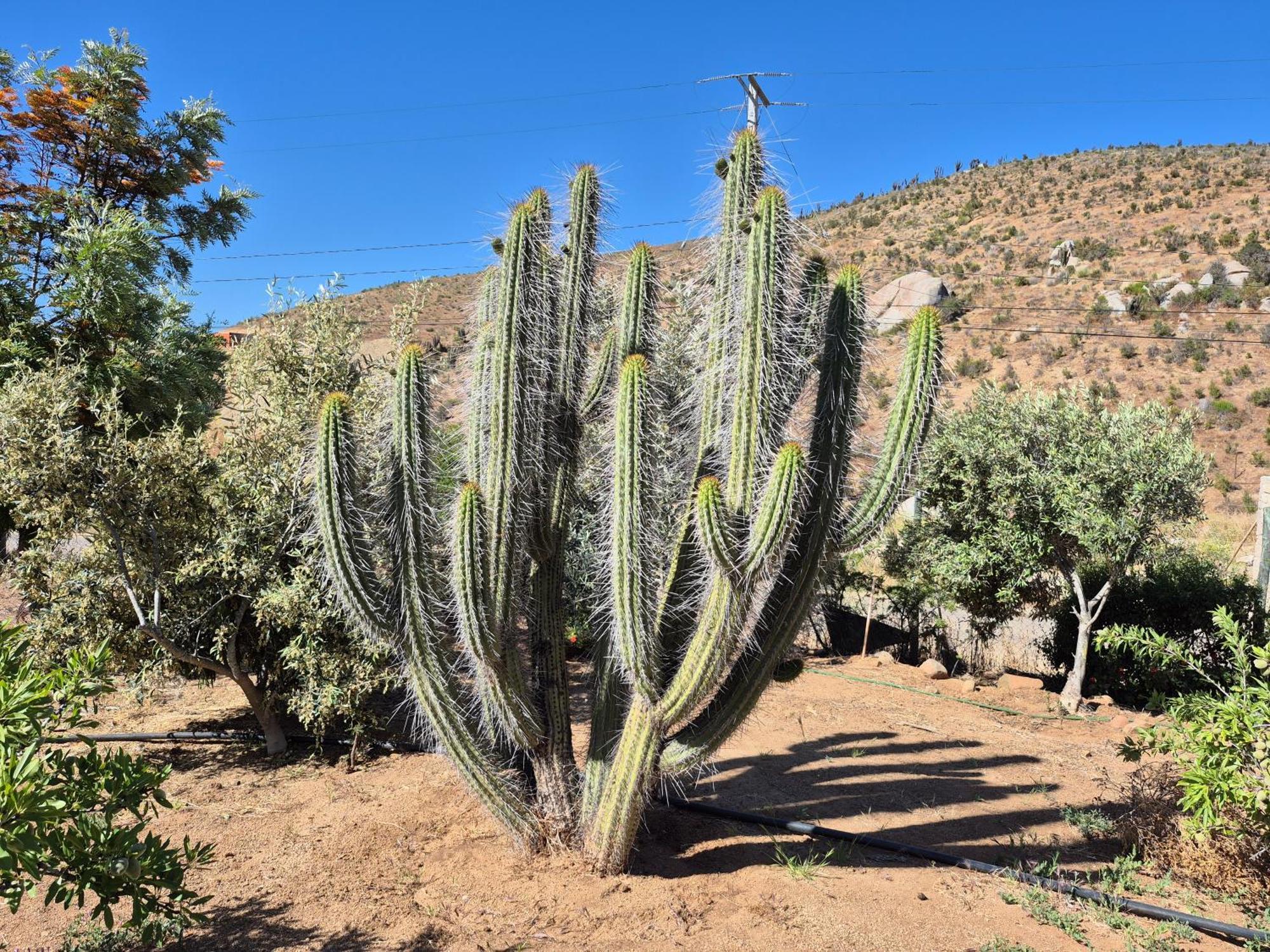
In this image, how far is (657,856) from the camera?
4.73 metres

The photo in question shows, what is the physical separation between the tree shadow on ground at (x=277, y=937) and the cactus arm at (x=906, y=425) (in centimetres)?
280

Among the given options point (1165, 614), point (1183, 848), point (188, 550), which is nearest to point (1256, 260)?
point (1165, 614)

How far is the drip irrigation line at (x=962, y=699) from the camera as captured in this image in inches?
338

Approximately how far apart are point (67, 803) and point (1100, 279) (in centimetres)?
3602

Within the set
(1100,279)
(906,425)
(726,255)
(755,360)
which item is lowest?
(906,425)

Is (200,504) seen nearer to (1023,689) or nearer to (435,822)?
(435,822)

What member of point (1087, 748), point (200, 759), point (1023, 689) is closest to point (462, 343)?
point (200, 759)

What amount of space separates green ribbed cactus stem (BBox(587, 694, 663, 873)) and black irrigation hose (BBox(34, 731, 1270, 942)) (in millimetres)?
599

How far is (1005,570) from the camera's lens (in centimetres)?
948

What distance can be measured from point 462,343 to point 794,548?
7.84 feet

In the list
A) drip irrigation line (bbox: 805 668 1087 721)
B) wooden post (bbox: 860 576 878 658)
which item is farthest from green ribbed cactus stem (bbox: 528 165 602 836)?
wooden post (bbox: 860 576 878 658)

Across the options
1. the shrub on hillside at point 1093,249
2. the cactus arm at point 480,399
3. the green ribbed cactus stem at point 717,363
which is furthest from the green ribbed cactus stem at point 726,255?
the shrub on hillside at point 1093,249

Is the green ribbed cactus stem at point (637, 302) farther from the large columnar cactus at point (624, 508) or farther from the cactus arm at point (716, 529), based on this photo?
the cactus arm at point (716, 529)

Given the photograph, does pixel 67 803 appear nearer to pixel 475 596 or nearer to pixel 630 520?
pixel 475 596
